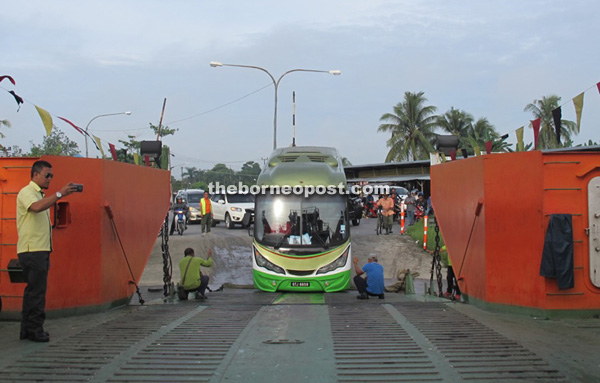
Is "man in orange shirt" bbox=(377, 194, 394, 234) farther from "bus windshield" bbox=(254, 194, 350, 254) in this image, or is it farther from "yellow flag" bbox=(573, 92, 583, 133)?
"yellow flag" bbox=(573, 92, 583, 133)

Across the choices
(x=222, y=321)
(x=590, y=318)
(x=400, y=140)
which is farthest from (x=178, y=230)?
(x=400, y=140)

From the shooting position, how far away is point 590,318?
27.7ft

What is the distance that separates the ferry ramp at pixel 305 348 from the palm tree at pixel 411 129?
5404 centimetres

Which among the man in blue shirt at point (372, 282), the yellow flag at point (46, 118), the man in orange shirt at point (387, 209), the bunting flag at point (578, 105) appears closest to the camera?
the yellow flag at point (46, 118)

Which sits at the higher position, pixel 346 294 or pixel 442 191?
pixel 442 191

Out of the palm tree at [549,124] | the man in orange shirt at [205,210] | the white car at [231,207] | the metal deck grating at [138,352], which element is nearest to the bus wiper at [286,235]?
the metal deck grating at [138,352]

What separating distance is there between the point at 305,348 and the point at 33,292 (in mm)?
3194

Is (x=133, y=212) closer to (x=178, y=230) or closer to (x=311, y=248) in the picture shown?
(x=311, y=248)

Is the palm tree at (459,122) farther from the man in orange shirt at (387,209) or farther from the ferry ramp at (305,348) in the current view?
the ferry ramp at (305,348)

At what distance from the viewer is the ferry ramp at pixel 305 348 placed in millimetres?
5461

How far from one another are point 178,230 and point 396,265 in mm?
10537

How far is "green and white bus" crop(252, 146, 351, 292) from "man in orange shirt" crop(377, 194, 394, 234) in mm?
10153

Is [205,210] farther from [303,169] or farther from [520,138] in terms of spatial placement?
[520,138]

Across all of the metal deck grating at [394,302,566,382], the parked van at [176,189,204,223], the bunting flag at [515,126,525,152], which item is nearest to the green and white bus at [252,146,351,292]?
the bunting flag at [515,126,525,152]
